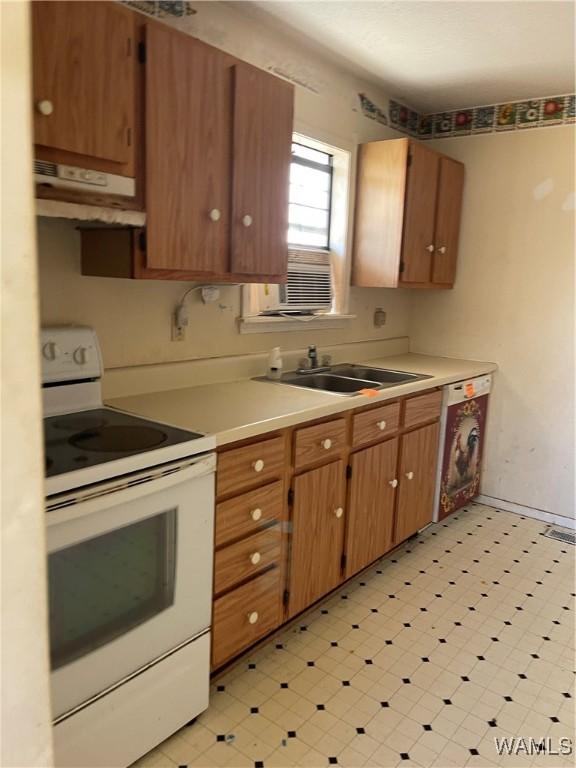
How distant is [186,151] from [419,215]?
5.79 feet

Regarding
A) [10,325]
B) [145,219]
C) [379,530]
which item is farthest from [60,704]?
[379,530]

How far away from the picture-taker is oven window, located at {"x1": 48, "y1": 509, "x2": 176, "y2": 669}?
1.34m

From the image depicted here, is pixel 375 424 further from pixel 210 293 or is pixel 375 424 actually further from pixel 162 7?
pixel 162 7

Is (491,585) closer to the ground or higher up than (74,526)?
closer to the ground

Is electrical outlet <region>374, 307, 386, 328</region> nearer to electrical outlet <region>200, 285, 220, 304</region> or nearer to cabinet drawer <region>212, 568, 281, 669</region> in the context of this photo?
electrical outlet <region>200, 285, 220, 304</region>

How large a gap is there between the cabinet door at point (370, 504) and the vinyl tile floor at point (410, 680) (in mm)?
172

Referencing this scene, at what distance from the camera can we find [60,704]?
1.35 meters

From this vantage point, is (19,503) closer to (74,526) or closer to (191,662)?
(74,526)

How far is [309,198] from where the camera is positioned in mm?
3045

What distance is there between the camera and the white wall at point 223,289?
1.92m

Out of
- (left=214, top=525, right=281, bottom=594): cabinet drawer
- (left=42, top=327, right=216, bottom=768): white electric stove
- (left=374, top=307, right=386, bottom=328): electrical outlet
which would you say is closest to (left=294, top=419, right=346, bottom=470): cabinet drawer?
(left=214, top=525, right=281, bottom=594): cabinet drawer

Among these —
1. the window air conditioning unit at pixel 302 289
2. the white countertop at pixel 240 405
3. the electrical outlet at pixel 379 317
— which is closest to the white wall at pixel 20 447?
the white countertop at pixel 240 405

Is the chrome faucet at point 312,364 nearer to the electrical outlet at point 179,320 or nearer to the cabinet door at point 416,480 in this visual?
the cabinet door at point 416,480

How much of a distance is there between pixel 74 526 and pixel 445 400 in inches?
88.3
